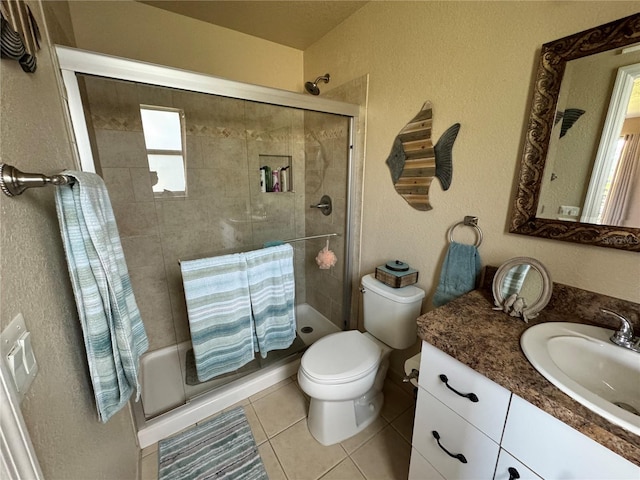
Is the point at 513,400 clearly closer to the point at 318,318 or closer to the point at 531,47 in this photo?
the point at 531,47

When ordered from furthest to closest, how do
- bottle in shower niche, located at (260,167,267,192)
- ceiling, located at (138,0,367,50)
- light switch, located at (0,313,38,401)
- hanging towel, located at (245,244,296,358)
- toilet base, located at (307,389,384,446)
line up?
bottle in shower niche, located at (260,167,267,192)
ceiling, located at (138,0,367,50)
hanging towel, located at (245,244,296,358)
toilet base, located at (307,389,384,446)
light switch, located at (0,313,38,401)

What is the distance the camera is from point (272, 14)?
1.65m

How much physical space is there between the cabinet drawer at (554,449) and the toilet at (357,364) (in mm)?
666

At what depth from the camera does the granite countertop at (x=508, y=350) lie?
0.55m

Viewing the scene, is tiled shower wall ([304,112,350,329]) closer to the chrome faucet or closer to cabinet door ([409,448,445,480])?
cabinet door ([409,448,445,480])

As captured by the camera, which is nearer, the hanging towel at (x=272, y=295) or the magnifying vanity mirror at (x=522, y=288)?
the magnifying vanity mirror at (x=522, y=288)

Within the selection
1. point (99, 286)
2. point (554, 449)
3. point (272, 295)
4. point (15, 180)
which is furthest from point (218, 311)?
point (554, 449)

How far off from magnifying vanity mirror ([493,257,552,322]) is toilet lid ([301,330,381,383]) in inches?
25.6

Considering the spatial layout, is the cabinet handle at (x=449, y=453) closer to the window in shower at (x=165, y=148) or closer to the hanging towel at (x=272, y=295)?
the hanging towel at (x=272, y=295)

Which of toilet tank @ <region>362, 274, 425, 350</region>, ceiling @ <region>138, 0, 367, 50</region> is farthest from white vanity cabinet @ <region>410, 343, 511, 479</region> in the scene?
ceiling @ <region>138, 0, 367, 50</region>

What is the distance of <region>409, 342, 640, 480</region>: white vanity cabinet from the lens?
600mm

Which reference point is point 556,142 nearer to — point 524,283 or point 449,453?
point 524,283

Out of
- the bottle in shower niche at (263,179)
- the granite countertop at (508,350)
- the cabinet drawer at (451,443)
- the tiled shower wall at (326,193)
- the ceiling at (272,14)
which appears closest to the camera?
the granite countertop at (508,350)

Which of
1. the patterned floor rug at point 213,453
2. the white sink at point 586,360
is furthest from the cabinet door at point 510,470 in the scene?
the patterned floor rug at point 213,453
